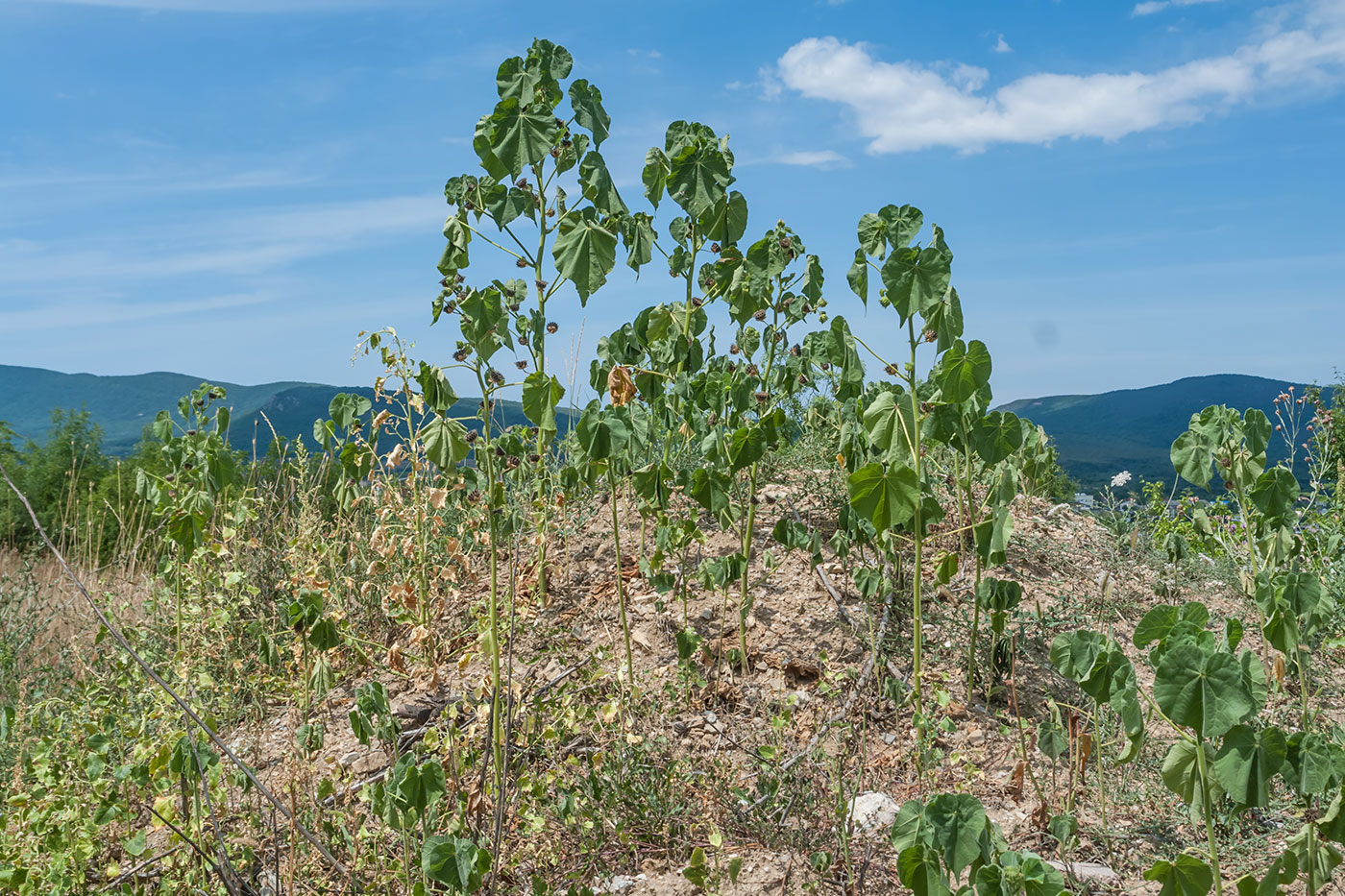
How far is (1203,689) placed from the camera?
1517 millimetres

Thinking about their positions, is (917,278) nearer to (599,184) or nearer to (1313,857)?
(599,184)

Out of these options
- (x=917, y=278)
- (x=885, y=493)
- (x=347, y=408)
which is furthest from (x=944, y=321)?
(x=347, y=408)

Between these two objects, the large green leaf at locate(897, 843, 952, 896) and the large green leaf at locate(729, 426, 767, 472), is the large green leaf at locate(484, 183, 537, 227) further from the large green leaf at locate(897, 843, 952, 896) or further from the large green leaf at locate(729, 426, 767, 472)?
the large green leaf at locate(897, 843, 952, 896)

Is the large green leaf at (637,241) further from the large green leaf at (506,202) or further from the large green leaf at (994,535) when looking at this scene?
the large green leaf at (994,535)

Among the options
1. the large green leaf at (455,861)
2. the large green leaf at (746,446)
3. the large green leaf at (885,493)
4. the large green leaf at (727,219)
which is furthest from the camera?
the large green leaf at (727,219)

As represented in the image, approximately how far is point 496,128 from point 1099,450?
59.4 feet

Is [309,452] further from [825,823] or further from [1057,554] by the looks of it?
[1057,554]

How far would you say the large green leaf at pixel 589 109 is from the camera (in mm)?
2953

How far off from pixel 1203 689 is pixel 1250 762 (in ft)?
0.67

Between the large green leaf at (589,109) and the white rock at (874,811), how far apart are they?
86.2 inches

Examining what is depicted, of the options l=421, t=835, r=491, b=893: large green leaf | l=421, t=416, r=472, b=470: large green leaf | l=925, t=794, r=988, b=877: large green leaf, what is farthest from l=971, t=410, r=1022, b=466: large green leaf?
l=421, t=835, r=491, b=893: large green leaf

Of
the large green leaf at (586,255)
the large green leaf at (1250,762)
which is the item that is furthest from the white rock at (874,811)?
the large green leaf at (586,255)

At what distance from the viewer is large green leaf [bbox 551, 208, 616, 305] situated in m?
2.65

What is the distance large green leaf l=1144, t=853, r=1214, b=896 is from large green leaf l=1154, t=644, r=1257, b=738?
33 cm
